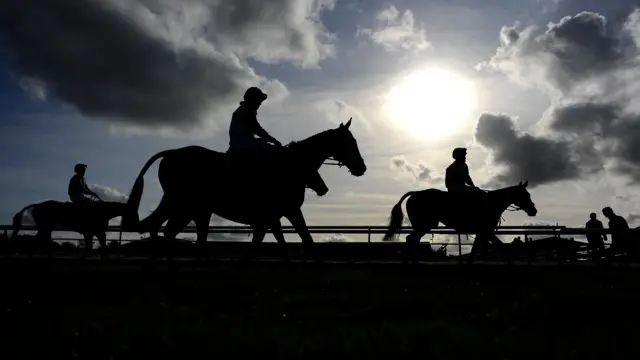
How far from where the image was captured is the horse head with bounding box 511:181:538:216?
58.3 ft

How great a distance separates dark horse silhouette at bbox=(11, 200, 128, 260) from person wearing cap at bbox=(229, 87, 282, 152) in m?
7.01

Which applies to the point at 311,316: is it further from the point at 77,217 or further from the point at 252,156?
the point at 77,217

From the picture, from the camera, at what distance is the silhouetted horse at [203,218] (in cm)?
1284

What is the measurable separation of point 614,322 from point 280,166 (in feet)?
25.6

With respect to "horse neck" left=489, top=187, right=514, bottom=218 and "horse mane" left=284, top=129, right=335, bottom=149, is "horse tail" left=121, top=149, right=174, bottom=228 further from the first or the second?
"horse neck" left=489, top=187, right=514, bottom=218

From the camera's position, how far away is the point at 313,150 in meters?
13.8

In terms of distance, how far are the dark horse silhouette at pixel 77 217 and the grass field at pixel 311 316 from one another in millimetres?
8719

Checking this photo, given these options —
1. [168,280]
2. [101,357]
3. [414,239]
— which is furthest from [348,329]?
[414,239]

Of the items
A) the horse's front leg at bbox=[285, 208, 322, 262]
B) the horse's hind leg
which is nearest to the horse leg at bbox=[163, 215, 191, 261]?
the horse's front leg at bbox=[285, 208, 322, 262]

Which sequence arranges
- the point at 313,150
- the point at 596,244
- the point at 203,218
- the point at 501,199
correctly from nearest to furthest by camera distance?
the point at 203,218
the point at 313,150
the point at 501,199
the point at 596,244

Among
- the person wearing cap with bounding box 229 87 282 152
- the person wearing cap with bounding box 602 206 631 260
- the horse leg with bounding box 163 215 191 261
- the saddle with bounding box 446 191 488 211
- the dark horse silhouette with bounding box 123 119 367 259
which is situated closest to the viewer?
the dark horse silhouette with bounding box 123 119 367 259

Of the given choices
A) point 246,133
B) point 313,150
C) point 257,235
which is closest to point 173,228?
point 257,235

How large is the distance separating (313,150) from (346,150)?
731 mm

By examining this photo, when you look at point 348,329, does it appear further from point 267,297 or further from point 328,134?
→ point 328,134
